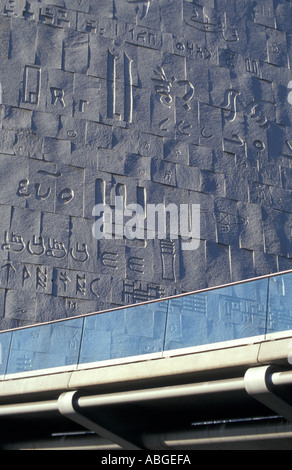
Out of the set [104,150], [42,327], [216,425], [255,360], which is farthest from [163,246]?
[255,360]

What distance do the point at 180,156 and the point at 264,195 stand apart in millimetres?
2134

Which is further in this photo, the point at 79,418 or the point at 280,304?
the point at 79,418

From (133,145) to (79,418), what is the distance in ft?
29.0

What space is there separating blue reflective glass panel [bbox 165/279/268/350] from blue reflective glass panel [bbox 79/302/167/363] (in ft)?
0.55

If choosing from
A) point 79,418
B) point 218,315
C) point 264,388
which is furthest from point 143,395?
point 264,388

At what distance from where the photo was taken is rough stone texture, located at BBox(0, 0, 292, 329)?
1598 centimetres

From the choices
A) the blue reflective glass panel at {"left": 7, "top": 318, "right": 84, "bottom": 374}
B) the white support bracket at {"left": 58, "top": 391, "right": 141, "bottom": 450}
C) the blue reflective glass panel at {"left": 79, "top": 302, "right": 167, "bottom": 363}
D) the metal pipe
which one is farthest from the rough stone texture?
the white support bracket at {"left": 58, "top": 391, "right": 141, "bottom": 450}

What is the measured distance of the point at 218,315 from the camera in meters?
8.73

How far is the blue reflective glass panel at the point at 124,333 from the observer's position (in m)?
9.23

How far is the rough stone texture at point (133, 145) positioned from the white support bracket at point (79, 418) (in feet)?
19.3

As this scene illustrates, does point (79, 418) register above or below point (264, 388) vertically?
above

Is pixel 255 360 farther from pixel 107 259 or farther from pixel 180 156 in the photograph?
pixel 180 156

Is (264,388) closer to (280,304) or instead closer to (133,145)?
(280,304)

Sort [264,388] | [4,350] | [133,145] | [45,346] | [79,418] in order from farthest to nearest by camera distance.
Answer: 1. [133,145]
2. [4,350]
3. [45,346]
4. [79,418]
5. [264,388]
